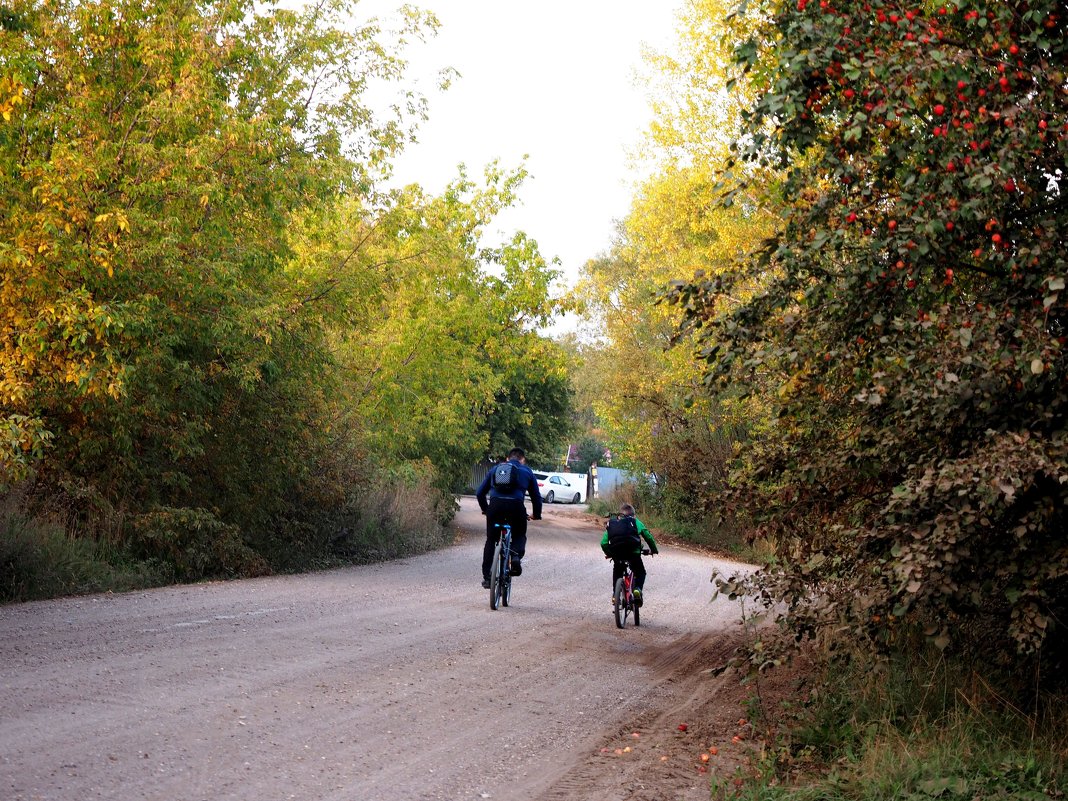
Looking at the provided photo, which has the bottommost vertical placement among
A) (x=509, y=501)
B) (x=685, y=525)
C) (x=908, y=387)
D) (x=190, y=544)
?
(x=685, y=525)

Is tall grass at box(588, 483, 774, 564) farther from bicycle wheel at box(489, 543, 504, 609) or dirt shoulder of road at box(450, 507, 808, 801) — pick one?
dirt shoulder of road at box(450, 507, 808, 801)

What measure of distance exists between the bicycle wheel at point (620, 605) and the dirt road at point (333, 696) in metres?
0.14

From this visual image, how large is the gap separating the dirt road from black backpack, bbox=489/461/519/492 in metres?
1.61

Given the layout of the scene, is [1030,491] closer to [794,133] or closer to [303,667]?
[794,133]

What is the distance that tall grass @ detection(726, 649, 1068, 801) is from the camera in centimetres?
604

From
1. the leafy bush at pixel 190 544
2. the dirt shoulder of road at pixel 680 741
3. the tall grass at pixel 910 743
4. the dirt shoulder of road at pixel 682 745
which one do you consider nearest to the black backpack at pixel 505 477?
the dirt shoulder of road at pixel 680 741

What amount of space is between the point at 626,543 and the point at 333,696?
6.19 m

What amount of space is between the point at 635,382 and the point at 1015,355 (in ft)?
101

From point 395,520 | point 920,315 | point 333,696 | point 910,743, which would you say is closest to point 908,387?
point 920,315

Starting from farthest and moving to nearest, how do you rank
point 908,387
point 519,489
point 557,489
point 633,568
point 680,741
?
point 557,489
point 519,489
point 633,568
point 680,741
point 908,387

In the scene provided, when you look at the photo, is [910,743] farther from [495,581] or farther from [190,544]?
[190,544]

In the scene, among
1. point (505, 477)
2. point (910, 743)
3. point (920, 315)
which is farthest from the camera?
point (505, 477)

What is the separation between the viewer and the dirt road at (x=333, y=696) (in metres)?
6.09

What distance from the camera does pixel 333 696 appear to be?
26.9 feet
